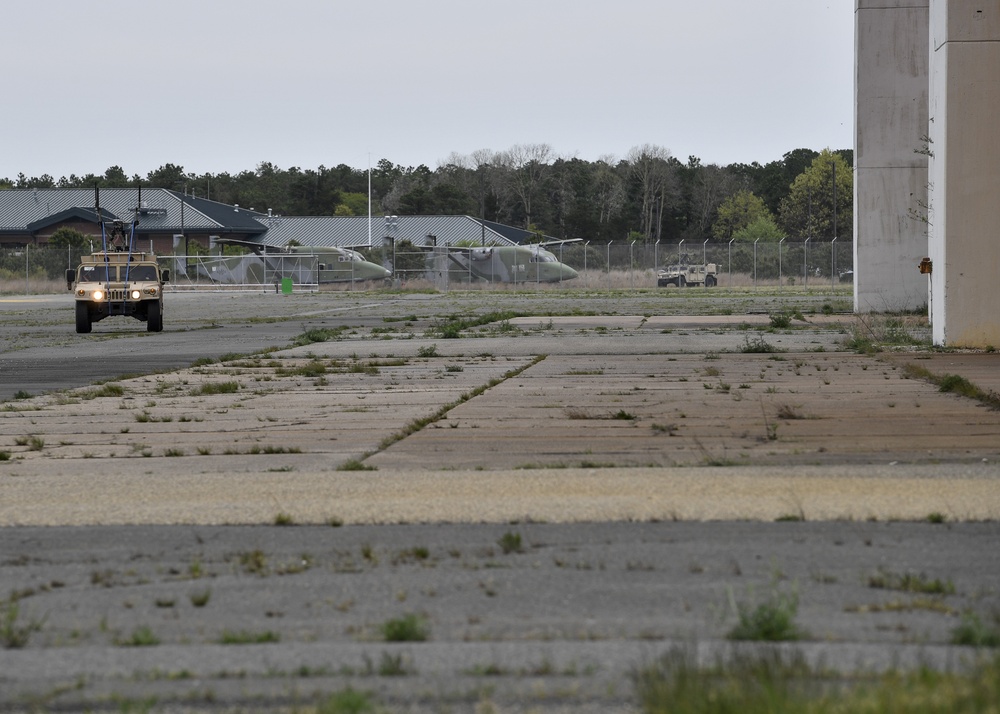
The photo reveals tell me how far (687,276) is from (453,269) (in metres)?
13.3

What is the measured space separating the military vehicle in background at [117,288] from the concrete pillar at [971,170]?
17636 mm

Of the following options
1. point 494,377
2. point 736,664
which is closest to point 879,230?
point 494,377

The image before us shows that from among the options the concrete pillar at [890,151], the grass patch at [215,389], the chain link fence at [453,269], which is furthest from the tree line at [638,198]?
the grass patch at [215,389]

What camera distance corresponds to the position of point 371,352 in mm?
21500

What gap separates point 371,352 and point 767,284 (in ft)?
168

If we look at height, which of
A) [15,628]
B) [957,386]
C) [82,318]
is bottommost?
[15,628]

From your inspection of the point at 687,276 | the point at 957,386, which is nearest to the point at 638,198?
the point at 687,276

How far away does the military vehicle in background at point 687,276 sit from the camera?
237 feet

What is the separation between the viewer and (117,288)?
96.8 ft

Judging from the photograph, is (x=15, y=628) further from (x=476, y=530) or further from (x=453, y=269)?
(x=453, y=269)

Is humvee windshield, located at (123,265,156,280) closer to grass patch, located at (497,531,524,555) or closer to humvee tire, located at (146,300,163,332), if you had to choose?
humvee tire, located at (146,300,163,332)

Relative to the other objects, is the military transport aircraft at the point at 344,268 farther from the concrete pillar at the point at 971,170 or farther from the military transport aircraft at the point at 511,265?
the concrete pillar at the point at 971,170

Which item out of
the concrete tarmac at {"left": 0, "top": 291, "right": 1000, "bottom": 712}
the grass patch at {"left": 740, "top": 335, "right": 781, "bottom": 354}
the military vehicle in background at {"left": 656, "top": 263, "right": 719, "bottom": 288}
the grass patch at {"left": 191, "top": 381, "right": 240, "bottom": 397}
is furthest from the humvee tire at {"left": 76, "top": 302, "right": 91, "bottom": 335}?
the military vehicle in background at {"left": 656, "top": 263, "right": 719, "bottom": 288}

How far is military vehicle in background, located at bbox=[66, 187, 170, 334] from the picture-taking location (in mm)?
29219
